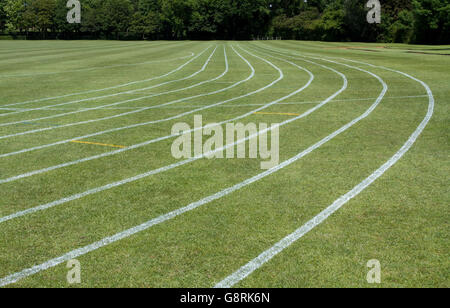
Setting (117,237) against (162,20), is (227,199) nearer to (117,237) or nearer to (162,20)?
(117,237)

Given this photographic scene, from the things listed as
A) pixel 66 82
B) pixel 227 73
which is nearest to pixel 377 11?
pixel 227 73

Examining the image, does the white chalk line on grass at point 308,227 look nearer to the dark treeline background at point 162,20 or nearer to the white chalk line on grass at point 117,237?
the white chalk line on grass at point 117,237

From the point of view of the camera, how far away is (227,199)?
16.6 ft

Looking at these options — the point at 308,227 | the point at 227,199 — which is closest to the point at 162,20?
the point at 227,199

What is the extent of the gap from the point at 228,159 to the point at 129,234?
2725mm

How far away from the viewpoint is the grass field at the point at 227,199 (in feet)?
11.9

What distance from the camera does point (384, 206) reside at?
15.6 ft

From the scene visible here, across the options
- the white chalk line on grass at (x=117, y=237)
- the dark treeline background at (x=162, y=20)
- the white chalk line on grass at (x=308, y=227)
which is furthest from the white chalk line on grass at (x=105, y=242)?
the dark treeline background at (x=162, y=20)

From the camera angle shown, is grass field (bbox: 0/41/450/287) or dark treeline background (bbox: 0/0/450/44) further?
dark treeline background (bbox: 0/0/450/44)

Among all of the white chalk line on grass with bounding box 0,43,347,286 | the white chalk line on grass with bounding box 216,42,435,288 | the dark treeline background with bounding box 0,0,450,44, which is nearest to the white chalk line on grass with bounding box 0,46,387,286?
the white chalk line on grass with bounding box 0,43,347,286

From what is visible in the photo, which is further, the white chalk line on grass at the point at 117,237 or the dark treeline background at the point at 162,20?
the dark treeline background at the point at 162,20

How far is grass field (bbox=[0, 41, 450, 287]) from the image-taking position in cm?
364

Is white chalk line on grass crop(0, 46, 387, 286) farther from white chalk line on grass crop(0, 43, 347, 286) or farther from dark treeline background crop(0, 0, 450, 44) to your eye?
dark treeline background crop(0, 0, 450, 44)

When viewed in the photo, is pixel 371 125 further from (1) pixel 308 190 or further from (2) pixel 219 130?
(1) pixel 308 190
